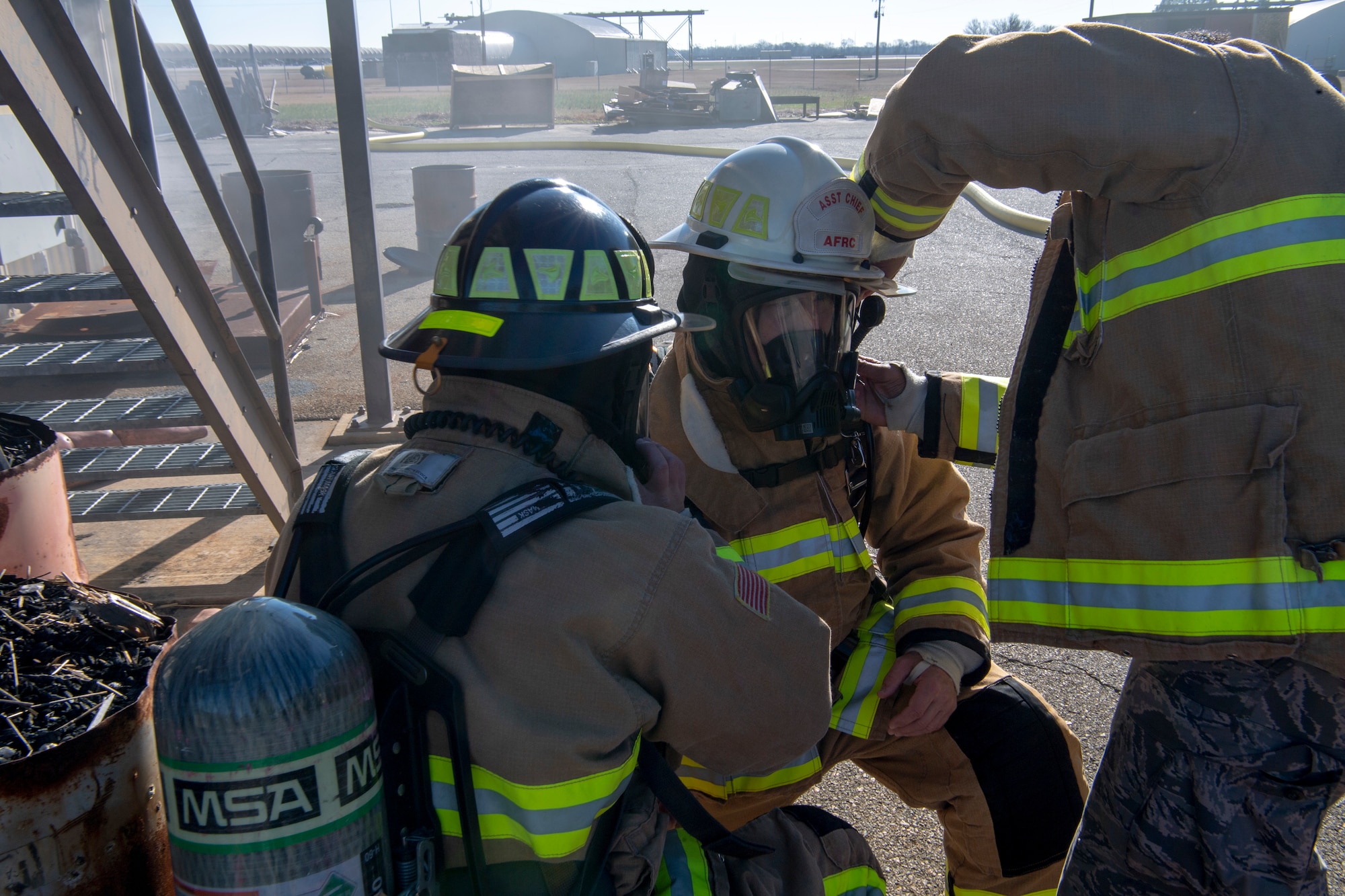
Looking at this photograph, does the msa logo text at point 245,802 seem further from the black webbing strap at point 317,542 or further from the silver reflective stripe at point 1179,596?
the silver reflective stripe at point 1179,596

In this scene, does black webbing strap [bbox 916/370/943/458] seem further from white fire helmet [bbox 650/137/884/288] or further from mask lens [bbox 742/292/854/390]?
white fire helmet [bbox 650/137/884/288]

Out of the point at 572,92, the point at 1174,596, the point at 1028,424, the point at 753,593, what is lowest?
the point at 1174,596

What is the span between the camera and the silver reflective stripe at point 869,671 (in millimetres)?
2131

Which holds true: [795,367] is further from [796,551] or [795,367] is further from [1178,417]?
[1178,417]

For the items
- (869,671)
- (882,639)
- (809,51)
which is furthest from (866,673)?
(809,51)

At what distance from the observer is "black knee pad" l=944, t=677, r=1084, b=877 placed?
2.05m

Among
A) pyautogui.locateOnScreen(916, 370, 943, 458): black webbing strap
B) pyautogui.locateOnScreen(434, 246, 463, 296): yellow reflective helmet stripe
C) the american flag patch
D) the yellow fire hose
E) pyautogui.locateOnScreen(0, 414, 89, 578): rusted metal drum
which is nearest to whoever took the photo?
the american flag patch

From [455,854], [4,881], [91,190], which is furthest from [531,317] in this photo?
[91,190]

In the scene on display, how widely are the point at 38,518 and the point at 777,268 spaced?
2213mm

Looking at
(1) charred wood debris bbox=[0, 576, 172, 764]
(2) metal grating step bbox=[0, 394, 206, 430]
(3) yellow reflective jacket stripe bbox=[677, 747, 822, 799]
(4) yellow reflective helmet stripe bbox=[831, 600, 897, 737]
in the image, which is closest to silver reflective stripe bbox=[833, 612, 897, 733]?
(4) yellow reflective helmet stripe bbox=[831, 600, 897, 737]

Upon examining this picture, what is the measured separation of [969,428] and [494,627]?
1.32 m

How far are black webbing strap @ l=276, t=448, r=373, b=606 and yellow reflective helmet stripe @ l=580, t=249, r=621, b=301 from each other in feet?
1.59

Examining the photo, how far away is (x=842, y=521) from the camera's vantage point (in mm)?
2264

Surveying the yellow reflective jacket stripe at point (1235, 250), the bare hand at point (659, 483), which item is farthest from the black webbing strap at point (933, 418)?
the bare hand at point (659, 483)
